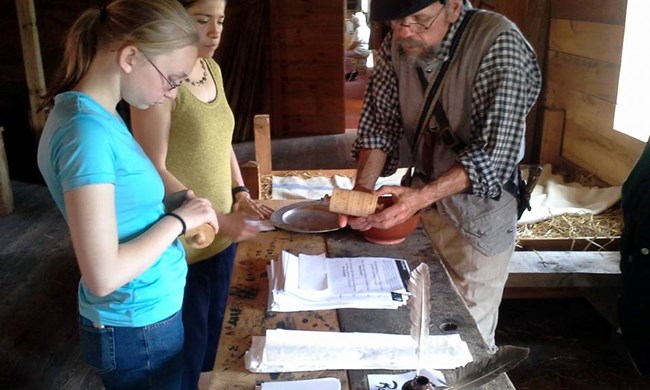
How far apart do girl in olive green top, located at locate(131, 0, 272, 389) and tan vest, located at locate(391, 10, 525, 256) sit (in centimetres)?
56

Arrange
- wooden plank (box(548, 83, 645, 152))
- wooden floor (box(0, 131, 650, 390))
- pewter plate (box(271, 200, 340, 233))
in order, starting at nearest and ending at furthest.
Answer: pewter plate (box(271, 200, 340, 233)), wooden floor (box(0, 131, 650, 390)), wooden plank (box(548, 83, 645, 152))

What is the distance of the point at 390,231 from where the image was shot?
5.76 ft

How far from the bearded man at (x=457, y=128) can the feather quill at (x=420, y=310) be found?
0.45 metres

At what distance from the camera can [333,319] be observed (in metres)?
1.38

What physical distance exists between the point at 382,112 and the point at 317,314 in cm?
88

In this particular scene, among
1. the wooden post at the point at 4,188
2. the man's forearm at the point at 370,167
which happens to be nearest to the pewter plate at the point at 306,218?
the man's forearm at the point at 370,167

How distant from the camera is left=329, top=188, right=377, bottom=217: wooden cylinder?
65.2 inches

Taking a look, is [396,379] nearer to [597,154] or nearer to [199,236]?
[199,236]

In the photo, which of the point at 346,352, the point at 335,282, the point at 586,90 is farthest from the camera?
the point at 586,90

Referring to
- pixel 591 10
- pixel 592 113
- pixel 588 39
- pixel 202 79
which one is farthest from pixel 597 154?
pixel 202 79

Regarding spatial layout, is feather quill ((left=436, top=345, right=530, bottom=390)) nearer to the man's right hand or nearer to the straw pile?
the man's right hand

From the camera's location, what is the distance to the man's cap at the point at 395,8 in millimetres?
1682

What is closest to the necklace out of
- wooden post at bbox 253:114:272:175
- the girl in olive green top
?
the girl in olive green top

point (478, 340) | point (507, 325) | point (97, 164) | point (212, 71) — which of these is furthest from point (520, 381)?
point (97, 164)
